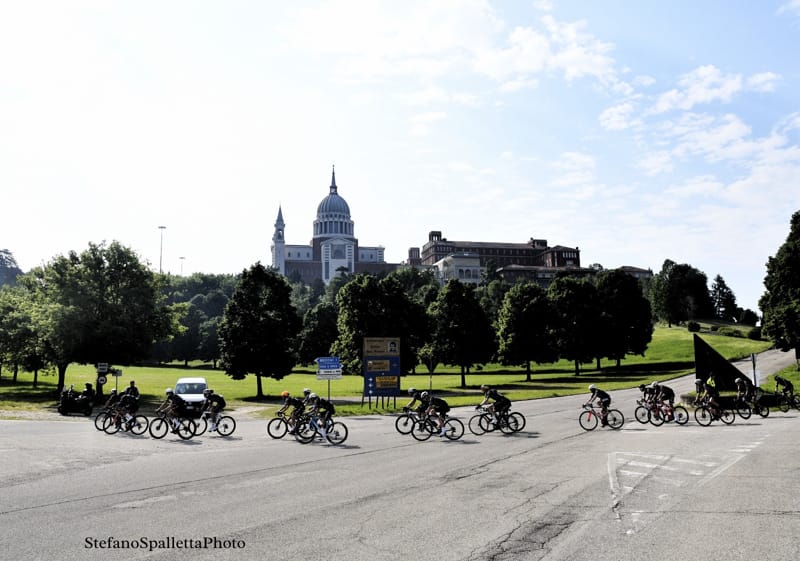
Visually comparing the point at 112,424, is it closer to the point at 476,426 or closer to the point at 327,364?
the point at 327,364

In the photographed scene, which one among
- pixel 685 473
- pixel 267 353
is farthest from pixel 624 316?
pixel 685 473

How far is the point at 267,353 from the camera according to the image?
5053cm

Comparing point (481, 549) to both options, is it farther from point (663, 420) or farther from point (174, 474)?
point (663, 420)

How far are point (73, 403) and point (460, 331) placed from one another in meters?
42.1

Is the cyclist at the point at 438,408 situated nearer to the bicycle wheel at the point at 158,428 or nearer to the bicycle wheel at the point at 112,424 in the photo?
the bicycle wheel at the point at 158,428

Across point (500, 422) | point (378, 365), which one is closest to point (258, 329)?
point (378, 365)

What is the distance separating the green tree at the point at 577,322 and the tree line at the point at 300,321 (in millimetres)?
133

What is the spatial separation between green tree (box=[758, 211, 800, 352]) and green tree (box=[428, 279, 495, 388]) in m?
28.0

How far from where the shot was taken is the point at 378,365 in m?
39.2

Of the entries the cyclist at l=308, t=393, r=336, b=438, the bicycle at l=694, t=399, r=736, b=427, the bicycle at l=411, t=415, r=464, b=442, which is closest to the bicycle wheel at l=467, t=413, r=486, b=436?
the bicycle at l=411, t=415, r=464, b=442

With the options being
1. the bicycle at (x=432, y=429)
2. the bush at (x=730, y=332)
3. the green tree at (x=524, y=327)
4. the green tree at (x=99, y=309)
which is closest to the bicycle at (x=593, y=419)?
the bicycle at (x=432, y=429)

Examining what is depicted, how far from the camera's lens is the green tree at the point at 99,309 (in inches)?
1665

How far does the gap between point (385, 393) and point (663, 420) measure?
16.2 metres

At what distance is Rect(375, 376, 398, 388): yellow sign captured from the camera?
128ft
